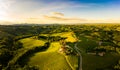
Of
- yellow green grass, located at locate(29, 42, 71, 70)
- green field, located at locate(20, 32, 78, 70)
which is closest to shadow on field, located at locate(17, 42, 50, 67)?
green field, located at locate(20, 32, 78, 70)

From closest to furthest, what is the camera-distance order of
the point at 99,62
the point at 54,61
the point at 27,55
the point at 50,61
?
the point at 54,61, the point at 99,62, the point at 50,61, the point at 27,55

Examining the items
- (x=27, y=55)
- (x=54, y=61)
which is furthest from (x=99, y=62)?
(x=27, y=55)

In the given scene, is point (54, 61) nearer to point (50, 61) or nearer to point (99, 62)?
point (50, 61)

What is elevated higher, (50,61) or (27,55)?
(50,61)

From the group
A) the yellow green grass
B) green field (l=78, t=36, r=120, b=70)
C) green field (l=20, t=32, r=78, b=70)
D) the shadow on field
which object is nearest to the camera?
green field (l=20, t=32, r=78, b=70)

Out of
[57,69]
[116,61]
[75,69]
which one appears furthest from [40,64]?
[116,61]

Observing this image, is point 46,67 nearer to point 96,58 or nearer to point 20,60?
point 20,60

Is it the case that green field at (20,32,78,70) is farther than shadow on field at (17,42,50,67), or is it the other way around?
shadow on field at (17,42,50,67)

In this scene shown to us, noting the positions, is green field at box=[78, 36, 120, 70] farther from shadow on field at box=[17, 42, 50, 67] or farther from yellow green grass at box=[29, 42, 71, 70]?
shadow on field at box=[17, 42, 50, 67]

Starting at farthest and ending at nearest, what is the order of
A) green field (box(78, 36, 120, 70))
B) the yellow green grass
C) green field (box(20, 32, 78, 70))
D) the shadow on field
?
the shadow on field < green field (box(78, 36, 120, 70)) < the yellow green grass < green field (box(20, 32, 78, 70))

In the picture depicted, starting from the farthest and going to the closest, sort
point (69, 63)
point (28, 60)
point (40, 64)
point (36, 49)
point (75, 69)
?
point (36, 49) < point (28, 60) < point (40, 64) < point (69, 63) < point (75, 69)

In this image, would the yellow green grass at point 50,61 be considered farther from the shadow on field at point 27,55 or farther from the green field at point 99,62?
the green field at point 99,62
